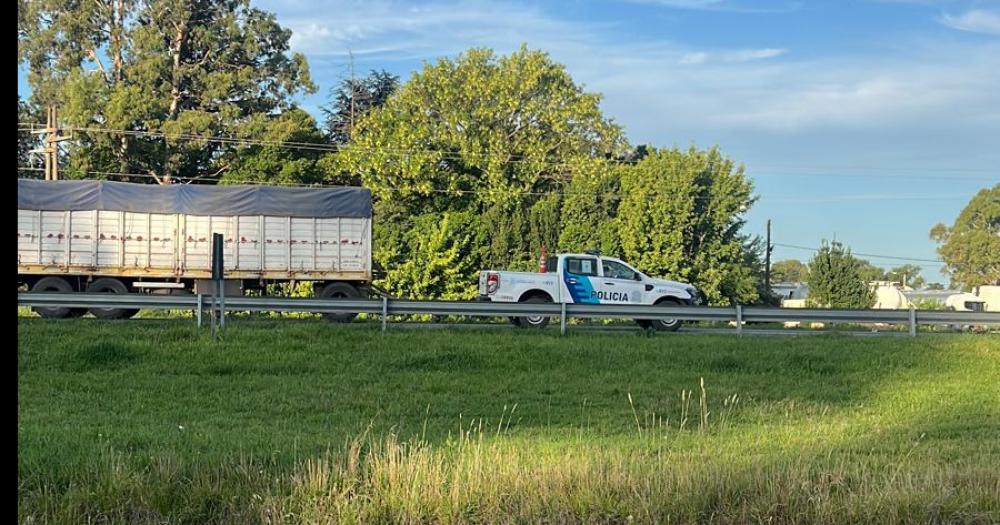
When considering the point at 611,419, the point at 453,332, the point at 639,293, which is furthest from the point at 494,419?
the point at 639,293

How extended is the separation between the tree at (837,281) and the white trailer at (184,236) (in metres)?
25.1

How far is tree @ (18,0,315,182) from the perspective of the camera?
40.9 meters

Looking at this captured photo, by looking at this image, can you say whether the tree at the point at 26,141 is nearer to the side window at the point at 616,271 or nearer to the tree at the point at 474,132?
the tree at the point at 474,132

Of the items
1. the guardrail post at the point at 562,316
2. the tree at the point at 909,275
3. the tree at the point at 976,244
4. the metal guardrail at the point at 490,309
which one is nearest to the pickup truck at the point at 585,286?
the metal guardrail at the point at 490,309

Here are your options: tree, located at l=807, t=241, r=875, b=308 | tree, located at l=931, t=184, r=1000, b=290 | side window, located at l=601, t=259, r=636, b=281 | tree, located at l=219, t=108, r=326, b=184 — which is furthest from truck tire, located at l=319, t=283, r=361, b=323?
tree, located at l=931, t=184, r=1000, b=290

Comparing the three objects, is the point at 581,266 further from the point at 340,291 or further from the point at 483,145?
the point at 483,145

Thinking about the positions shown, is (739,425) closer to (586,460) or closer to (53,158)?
(586,460)

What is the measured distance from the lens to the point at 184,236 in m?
23.5

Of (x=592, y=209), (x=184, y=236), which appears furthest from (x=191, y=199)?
(x=592, y=209)

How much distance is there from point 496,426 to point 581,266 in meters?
11.6

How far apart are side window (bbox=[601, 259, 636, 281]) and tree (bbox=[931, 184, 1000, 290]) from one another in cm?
6102

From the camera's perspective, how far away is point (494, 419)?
10.7 m

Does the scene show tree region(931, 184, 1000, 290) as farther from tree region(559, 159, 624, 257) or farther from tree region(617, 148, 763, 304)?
tree region(559, 159, 624, 257)

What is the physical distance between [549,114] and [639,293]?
21.0 m
